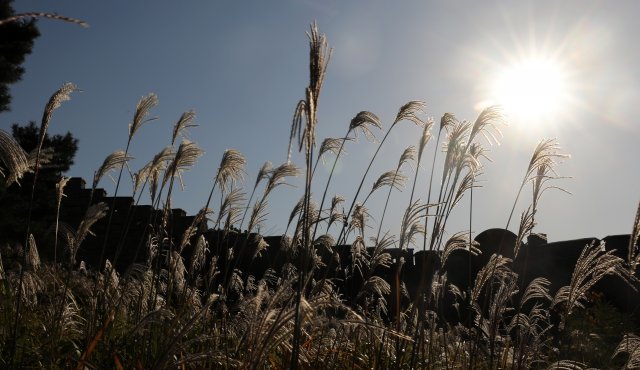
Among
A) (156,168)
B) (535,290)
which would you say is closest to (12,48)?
(156,168)

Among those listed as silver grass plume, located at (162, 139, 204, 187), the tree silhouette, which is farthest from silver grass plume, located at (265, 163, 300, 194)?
the tree silhouette

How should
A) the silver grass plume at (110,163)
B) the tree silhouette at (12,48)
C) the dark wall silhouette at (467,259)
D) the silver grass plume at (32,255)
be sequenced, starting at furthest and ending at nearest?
the tree silhouette at (12,48) < the dark wall silhouette at (467,259) < the silver grass plume at (32,255) < the silver grass plume at (110,163)

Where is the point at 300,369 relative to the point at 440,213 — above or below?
below

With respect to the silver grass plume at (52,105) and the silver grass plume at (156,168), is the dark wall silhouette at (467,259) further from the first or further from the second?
the silver grass plume at (52,105)

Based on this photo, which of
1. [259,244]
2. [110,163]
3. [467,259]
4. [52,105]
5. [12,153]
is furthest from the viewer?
[467,259]

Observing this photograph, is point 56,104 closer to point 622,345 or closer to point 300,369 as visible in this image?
point 300,369

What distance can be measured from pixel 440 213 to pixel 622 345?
62.8 inches

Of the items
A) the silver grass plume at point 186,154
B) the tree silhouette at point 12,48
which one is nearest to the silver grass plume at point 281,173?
the silver grass plume at point 186,154

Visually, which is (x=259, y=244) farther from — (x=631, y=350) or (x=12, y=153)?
(x=12, y=153)

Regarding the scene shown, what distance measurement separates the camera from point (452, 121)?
13.5 feet

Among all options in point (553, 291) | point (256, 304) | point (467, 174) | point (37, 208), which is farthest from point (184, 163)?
point (37, 208)

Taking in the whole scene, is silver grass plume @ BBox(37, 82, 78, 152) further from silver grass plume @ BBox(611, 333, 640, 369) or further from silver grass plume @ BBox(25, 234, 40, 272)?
silver grass plume @ BBox(611, 333, 640, 369)

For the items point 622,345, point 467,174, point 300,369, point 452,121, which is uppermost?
point 452,121

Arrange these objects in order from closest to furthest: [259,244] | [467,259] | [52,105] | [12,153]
Result: 1. [12,153]
2. [52,105]
3. [259,244]
4. [467,259]
